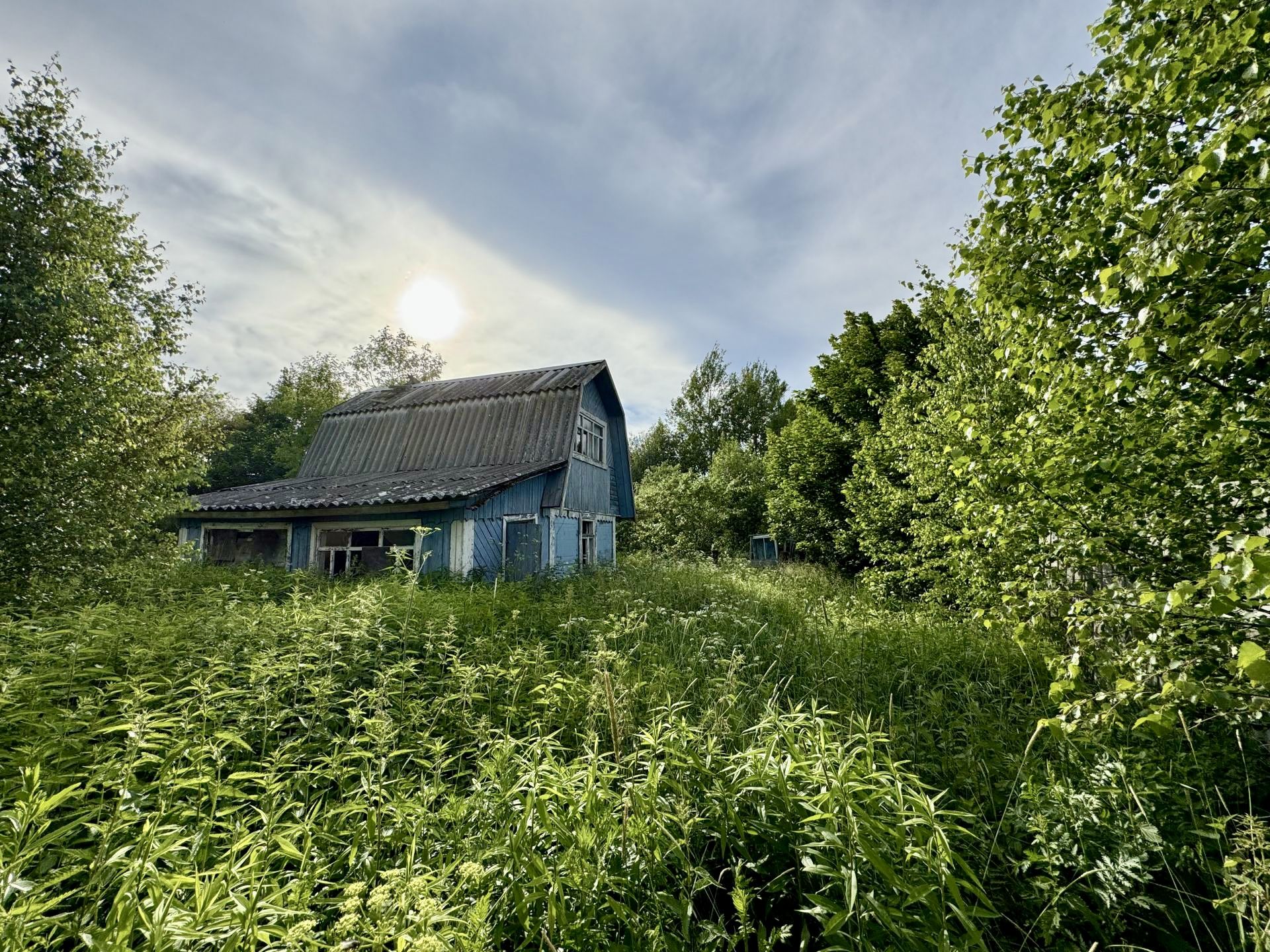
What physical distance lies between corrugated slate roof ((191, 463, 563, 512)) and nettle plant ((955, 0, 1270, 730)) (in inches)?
359

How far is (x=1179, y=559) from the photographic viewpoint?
2773mm

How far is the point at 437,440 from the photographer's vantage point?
16328 millimetres

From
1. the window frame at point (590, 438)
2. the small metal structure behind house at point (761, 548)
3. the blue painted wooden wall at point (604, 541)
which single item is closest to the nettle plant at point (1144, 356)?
the window frame at point (590, 438)

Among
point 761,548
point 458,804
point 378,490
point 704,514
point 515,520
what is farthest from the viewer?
point 761,548

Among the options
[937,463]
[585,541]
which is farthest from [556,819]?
[585,541]

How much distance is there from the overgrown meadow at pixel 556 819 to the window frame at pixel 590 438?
11.6 metres

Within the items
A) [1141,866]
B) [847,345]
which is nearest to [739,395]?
[847,345]

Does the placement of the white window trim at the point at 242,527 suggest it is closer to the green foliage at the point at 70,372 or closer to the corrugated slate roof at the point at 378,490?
the corrugated slate roof at the point at 378,490

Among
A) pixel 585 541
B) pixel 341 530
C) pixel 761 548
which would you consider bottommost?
pixel 761 548

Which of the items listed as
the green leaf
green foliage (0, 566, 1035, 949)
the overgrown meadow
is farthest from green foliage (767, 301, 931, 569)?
the green leaf

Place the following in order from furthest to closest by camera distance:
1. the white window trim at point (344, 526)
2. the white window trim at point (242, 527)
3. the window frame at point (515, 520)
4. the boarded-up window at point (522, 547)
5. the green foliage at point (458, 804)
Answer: the white window trim at point (242, 527)
the boarded-up window at point (522, 547)
the window frame at point (515, 520)
the white window trim at point (344, 526)
the green foliage at point (458, 804)

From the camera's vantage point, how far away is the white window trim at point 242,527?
41.0 feet

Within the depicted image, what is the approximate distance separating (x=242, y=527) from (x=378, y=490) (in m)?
4.18

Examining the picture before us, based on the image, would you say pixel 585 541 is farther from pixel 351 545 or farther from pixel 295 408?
pixel 295 408
